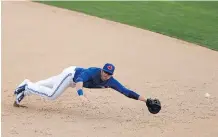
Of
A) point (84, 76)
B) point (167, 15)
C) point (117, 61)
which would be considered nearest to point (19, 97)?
point (84, 76)

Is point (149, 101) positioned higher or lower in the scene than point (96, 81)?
lower

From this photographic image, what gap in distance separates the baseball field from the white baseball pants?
0.32 metres

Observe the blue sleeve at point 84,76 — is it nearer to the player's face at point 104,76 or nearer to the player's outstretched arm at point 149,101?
the player's face at point 104,76

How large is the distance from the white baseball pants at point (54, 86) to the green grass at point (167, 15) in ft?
→ 19.1

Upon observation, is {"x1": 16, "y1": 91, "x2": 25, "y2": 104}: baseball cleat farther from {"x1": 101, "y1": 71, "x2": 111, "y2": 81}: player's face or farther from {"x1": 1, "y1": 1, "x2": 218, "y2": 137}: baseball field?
{"x1": 101, "y1": 71, "x2": 111, "y2": 81}: player's face

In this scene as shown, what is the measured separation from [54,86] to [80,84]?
72 cm

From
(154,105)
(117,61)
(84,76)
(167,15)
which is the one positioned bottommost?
(154,105)

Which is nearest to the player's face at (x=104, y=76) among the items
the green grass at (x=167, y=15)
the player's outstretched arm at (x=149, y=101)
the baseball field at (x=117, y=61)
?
the player's outstretched arm at (x=149, y=101)

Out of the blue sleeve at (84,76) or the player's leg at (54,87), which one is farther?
the player's leg at (54,87)

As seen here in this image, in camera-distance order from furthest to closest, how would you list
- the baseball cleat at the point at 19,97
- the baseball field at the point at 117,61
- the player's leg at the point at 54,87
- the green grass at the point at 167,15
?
1. the green grass at the point at 167,15
2. the baseball cleat at the point at 19,97
3. the player's leg at the point at 54,87
4. the baseball field at the point at 117,61

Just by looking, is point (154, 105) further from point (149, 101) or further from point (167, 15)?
point (167, 15)

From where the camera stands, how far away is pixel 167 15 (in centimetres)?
1636

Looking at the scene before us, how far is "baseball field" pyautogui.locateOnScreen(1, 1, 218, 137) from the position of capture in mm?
8219

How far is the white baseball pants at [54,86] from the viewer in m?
8.39
